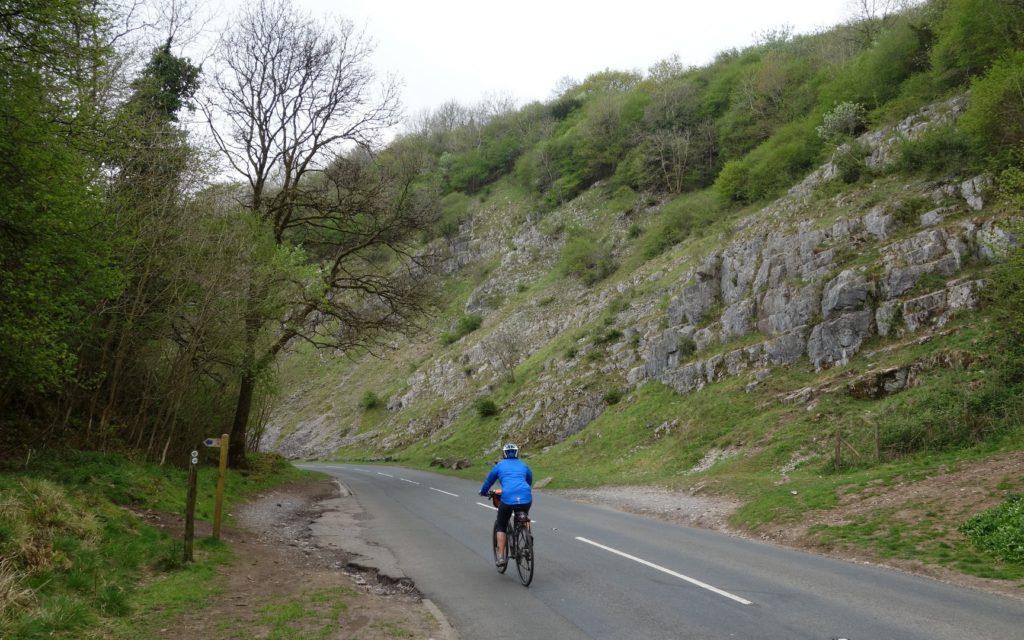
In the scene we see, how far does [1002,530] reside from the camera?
936cm

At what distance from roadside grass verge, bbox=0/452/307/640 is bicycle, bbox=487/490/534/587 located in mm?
3879

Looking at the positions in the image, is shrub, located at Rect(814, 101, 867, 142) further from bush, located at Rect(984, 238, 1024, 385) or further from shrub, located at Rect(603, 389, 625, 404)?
bush, located at Rect(984, 238, 1024, 385)

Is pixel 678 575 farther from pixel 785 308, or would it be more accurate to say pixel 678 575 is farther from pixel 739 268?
pixel 739 268

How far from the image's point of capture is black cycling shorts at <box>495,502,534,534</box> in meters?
8.70

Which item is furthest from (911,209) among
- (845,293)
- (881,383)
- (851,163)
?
(881,383)

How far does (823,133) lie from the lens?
1421 inches

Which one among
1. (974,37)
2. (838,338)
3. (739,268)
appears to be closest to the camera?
(838,338)

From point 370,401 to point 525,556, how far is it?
50.3m

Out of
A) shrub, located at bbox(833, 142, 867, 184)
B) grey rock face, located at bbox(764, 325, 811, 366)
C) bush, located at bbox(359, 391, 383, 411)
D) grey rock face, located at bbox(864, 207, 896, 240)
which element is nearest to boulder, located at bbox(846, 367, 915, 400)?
grey rock face, located at bbox(764, 325, 811, 366)

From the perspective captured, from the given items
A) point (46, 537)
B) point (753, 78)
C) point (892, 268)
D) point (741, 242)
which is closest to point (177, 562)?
point (46, 537)

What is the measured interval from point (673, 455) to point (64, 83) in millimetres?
21402

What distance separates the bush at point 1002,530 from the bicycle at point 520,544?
6.91 metres

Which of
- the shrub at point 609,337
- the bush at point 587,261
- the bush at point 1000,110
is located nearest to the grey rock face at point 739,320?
the shrub at point 609,337

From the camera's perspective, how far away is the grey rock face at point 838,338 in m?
22.2
